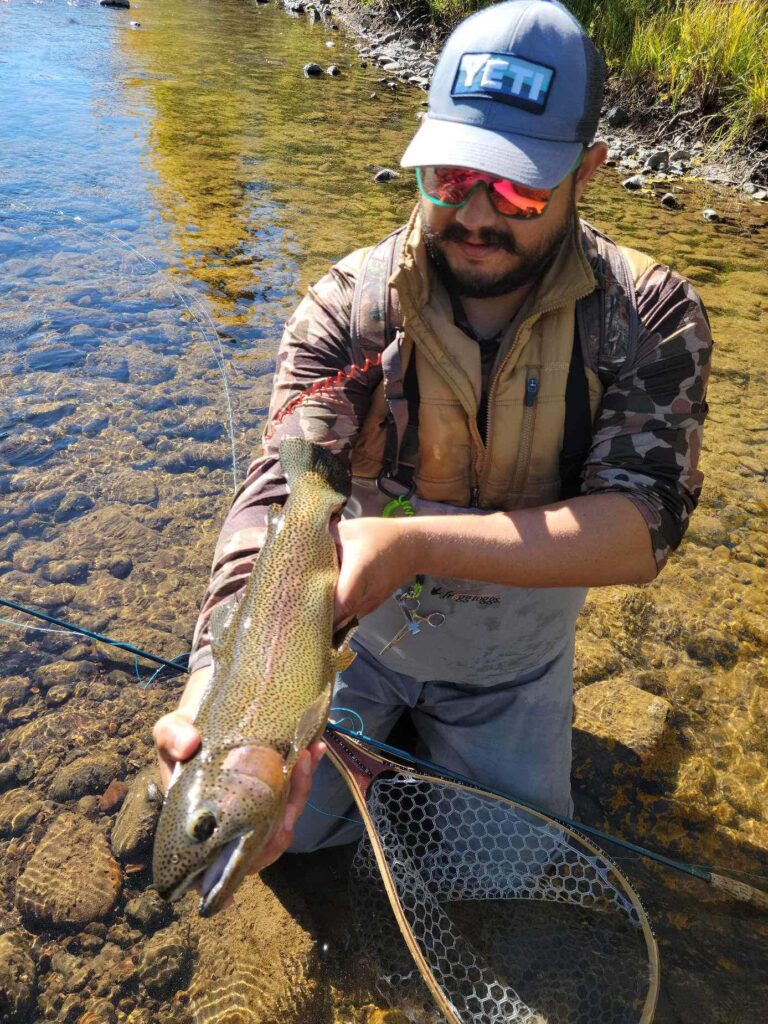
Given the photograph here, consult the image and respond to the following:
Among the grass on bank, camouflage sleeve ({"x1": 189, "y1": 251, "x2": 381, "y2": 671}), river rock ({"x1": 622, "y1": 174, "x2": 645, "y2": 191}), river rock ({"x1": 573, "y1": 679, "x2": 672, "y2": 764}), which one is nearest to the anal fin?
camouflage sleeve ({"x1": 189, "y1": 251, "x2": 381, "y2": 671})

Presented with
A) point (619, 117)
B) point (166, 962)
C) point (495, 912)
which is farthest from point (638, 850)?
point (619, 117)

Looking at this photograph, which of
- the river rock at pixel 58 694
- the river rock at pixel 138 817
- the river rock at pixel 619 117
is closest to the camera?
the river rock at pixel 138 817

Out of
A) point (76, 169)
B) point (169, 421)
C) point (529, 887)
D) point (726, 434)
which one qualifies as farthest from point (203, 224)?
point (529, 887)

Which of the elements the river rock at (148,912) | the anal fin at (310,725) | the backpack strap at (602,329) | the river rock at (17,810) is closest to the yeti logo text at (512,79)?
the backpack strap at (602,329)

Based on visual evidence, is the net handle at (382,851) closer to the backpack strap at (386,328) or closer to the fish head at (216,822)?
the fish head at (216,822)

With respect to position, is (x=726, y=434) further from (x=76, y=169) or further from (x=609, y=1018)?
(x=76, y=169)

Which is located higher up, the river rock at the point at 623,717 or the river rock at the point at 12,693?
the river rock at the point at 623,717

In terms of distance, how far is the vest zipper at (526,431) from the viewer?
3.06 m

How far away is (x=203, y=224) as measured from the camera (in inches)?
403

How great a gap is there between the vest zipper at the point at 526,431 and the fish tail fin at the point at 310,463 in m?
0.71

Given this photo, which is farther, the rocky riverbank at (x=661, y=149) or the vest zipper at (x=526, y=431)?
the rocky riverbank at (x=661, y=149)

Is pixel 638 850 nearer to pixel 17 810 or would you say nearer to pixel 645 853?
pixel 645 853

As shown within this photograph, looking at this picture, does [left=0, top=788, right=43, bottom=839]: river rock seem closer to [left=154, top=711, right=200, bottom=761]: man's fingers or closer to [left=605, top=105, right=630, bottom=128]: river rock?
[left=154, top=711, right=200, bottom=761]: man's fingers

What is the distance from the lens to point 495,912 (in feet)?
11.2
